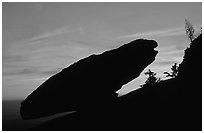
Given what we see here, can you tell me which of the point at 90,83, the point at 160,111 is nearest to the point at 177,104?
the point at 160,111

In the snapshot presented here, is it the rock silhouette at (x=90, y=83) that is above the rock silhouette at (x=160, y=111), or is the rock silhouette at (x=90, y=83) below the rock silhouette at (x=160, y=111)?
above

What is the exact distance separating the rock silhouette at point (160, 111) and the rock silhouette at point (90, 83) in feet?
3.85

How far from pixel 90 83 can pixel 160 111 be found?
7.28 meters

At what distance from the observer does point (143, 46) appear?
2350cm

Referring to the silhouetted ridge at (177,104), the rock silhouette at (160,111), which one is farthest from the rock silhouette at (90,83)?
the silhouetted ridge at (177,104)

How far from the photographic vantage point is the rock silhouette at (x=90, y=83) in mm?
22375

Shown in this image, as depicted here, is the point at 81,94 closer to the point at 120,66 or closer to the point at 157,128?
the point at 120,66

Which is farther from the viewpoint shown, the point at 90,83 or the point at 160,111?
the point at 90,83

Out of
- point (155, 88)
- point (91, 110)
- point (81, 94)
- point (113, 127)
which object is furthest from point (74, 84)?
point (155, 88)

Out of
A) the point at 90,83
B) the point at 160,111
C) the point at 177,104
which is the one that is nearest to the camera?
the point at 160,111

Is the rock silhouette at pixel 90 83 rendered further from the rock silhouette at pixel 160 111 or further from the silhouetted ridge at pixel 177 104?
the silhouetted ridge at pixel 177 104

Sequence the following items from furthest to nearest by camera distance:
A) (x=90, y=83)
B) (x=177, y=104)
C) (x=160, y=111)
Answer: (x=90, y=83) → (x=177, y=104) → (x=160, y=111)

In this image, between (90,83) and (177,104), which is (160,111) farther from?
(90,83)

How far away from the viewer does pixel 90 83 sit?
22719mm
